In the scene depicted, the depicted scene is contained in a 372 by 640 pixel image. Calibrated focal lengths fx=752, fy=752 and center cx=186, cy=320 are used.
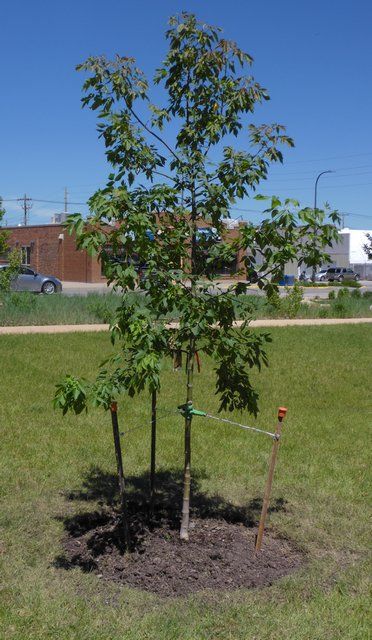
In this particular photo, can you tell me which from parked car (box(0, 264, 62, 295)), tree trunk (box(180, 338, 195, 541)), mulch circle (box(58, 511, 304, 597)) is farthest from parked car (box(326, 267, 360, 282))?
tree trunk (box(180, 338, 195, 541))

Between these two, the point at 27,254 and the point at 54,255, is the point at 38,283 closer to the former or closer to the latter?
the point at 54,255

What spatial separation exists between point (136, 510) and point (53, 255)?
4530cm

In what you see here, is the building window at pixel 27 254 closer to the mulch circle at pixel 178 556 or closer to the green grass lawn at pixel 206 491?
the green grass lawn at pixel 206 491

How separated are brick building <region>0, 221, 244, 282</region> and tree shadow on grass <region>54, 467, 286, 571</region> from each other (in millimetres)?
41693

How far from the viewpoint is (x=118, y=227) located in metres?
4.33

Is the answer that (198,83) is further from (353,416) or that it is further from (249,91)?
(353,416)

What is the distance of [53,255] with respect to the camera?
49.7m

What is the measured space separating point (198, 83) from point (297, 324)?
1403cm

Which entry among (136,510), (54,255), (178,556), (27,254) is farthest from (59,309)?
(27,254)

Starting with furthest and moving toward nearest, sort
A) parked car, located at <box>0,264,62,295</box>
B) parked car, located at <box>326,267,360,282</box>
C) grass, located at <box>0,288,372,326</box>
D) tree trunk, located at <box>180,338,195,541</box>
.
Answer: parked car, located at <box>326,267,360,282</box> → parked car, located at <box>0,264,62,295</box> → grass, located at <box>0,288,372,326</box> → tree trunk, located at <box>180,338,195,541</box>

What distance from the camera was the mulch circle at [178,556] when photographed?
438 centimetres

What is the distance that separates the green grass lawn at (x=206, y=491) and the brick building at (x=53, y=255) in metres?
36.8

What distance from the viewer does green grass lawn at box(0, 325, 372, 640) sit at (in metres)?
3.83

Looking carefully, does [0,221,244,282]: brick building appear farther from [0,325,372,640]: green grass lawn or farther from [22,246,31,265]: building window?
[0,325,372,640]: green grass lawn
